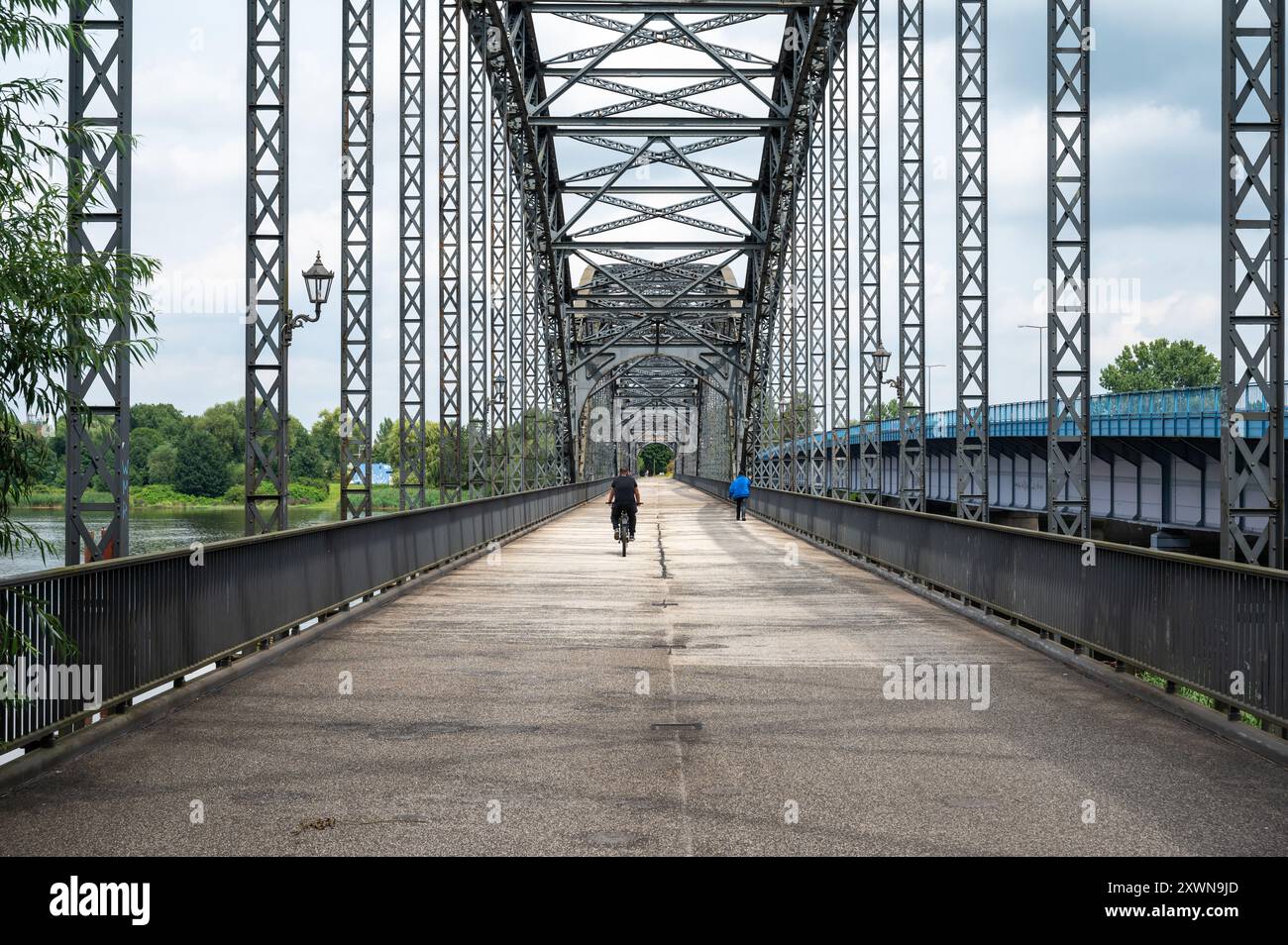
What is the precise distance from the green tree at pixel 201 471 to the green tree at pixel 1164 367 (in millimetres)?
104052

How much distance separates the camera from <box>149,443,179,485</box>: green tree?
7038 cm

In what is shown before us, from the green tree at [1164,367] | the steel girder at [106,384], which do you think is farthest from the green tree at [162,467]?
the green tree at [1164,367]

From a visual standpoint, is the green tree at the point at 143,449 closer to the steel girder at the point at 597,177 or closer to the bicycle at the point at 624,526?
the steel girder at the point at 597,177

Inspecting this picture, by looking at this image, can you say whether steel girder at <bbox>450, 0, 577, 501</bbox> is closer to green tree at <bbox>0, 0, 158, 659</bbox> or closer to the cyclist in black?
the cyclist in black

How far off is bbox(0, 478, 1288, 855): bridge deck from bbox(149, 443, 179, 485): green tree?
197ft

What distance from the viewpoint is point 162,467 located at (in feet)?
232

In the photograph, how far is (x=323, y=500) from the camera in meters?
93.8

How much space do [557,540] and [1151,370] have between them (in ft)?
427

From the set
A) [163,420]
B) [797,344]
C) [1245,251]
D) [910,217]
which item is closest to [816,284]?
[797,344]

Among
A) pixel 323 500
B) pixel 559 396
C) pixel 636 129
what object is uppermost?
pixel 636 129

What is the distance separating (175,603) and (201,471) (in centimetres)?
6275

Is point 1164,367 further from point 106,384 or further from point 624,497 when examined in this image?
point 106,384
